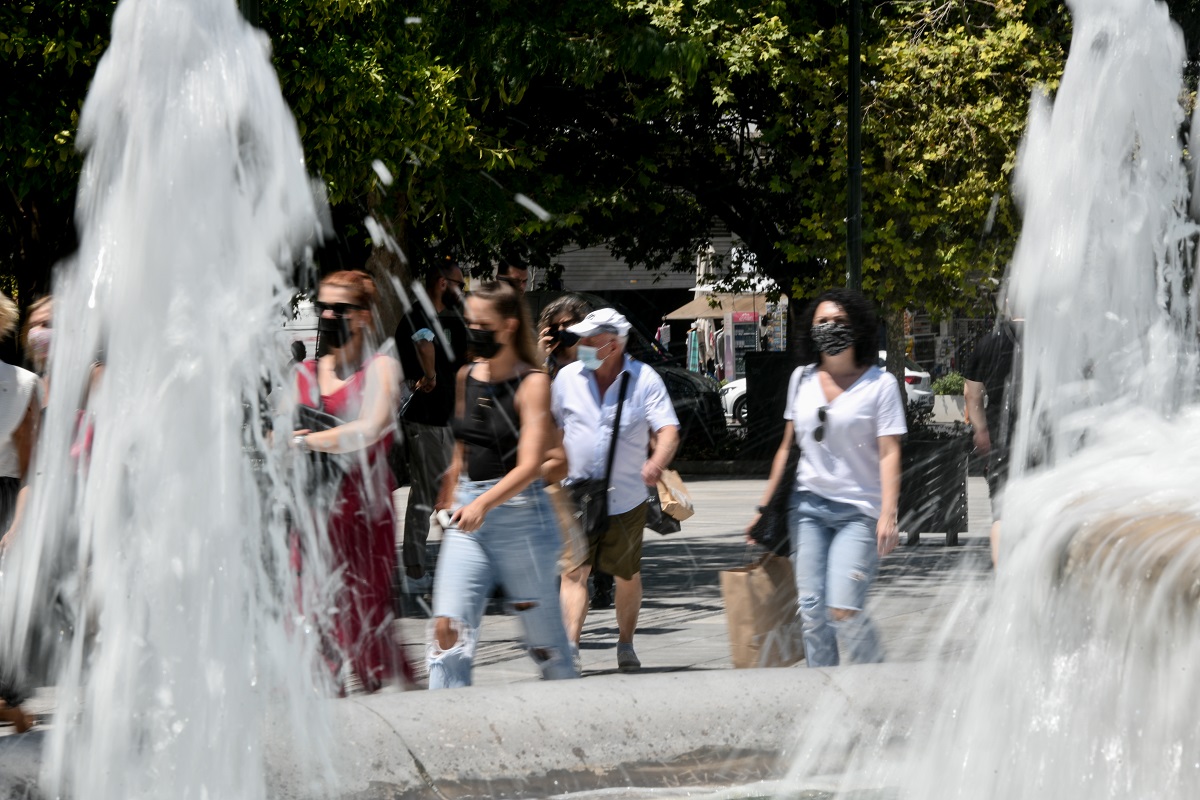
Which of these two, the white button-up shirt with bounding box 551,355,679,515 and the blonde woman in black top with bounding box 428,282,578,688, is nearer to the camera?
the blonde woman in black top with bounding box 428,282,578,688

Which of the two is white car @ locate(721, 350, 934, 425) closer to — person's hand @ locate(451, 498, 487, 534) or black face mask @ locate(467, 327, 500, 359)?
black face mask @ locate(467, 327, 500, 359)

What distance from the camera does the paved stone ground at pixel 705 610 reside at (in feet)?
25.6

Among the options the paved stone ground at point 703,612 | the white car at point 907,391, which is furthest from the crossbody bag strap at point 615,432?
the white car at point 907,391

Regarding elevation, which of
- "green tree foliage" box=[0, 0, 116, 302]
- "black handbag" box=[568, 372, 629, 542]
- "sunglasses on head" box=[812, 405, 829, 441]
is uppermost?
"green tree foliage" box=[0, 0, 116, 302]

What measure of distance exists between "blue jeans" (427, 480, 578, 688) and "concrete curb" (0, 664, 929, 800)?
2.49ft

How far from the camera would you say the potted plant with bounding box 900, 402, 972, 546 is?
12.8m

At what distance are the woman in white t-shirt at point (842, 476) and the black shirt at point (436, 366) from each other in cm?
272

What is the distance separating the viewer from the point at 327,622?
5.62 m

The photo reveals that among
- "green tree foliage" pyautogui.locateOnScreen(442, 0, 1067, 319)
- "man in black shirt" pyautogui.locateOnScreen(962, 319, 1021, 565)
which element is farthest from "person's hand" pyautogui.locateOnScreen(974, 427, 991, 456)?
"green tree foliage" pyautogui.locateOnScreen(442, 0, 1067, 319)

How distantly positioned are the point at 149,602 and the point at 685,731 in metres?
1.52

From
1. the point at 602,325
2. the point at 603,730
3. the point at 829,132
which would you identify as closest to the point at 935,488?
the point at 602,325

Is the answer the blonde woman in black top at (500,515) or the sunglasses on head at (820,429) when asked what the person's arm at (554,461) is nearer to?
the blonde woman in black top at (500,515)

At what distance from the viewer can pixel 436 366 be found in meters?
8.62

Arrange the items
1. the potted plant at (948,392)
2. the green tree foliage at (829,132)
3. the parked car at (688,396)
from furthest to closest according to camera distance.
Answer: the potted plant at (948,392), the parked car at (688,396), the green tree foliage at (829,132)
